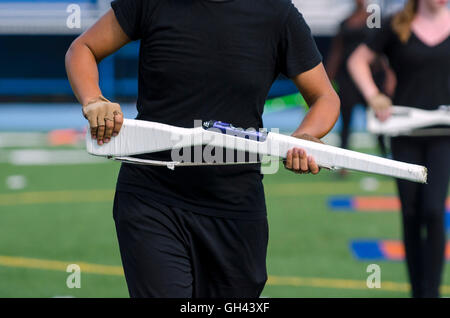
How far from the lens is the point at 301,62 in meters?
3.54

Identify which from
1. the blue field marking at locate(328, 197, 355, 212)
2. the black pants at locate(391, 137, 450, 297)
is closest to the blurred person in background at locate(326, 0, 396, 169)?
the blue field marking at locate(328, 197, 355, 212)

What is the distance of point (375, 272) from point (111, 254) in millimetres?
2157

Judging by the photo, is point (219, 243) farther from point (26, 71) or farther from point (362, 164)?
point (26, 71)

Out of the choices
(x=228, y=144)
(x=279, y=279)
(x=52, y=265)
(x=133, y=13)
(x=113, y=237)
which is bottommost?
(x=279, y=279)

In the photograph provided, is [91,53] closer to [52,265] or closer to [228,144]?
[228,144]

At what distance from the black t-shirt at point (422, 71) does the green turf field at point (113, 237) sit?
140cm

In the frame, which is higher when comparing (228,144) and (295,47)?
(295,47)

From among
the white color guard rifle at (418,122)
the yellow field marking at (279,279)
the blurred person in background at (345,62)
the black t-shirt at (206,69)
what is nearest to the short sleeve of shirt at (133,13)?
the black t-shirt at (206,69)

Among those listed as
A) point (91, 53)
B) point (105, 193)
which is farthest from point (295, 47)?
point (105, 193)

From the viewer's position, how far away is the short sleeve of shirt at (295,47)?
11.5 ft

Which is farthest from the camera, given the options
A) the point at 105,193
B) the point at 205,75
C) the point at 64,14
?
the point at 64,14

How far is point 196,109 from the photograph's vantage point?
11.1ft

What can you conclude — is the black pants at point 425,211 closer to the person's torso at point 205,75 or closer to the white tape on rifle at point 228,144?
the person's torso at point 205,75

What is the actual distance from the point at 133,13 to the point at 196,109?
0.44 metres
